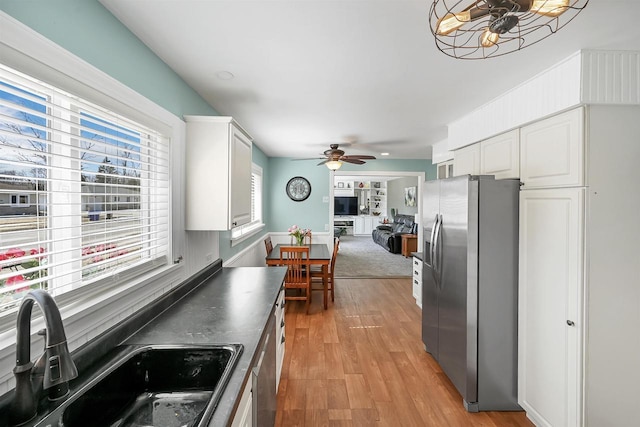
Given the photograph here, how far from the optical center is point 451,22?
107cm

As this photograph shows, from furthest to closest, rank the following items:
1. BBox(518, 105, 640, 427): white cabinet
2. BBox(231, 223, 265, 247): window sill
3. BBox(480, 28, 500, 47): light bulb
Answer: BBox(231, 223, 265, 247): window sill → BBox(518, 105, 640, 427): white cabinet → BBox(480, 28, 500, 47): light bulb

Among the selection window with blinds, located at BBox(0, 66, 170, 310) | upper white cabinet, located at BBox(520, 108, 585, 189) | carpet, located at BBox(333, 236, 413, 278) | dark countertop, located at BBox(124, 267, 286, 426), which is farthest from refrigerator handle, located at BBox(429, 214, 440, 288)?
carpet, located at BBox(333, 236, 413, 278)

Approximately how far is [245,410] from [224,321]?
531 millimetres

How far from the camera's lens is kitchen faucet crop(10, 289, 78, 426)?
75 centimetres

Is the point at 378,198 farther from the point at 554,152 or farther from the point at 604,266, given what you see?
the point at 604,266

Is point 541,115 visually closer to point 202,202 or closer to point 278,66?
point 278,66

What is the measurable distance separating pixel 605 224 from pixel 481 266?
28.7 inches

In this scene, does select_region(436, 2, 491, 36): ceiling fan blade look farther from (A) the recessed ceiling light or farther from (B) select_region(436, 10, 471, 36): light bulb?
(A) the recessed ceiling light

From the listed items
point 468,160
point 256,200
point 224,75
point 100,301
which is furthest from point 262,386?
point 256,200

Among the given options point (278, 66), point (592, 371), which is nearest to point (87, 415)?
point (278, 66)

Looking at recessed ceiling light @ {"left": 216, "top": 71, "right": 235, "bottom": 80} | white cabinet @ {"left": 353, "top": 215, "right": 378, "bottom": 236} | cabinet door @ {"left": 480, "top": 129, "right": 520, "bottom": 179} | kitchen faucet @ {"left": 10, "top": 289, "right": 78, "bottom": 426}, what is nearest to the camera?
kitchen faucet @ {"left": 10, "top": 289, "right": 78, "bottom": 426}

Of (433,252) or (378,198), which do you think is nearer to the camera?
(433,252)

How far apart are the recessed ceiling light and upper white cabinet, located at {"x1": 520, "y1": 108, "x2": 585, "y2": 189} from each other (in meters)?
2.26

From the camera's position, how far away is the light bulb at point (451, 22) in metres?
1.01
